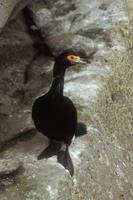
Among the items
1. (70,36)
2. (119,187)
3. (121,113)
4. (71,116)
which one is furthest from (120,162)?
(70,36)

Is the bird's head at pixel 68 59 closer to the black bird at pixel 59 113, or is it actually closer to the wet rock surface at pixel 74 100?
the black bird at pixel 59 113

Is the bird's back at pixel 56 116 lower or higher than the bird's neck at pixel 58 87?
lower

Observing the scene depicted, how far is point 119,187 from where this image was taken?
577 centimetres

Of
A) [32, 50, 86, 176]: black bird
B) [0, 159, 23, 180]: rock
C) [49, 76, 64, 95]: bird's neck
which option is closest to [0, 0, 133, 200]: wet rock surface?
[0, 159, 23, 180]: rock

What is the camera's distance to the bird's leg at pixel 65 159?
5113 mm

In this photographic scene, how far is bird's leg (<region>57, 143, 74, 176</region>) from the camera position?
511 cm

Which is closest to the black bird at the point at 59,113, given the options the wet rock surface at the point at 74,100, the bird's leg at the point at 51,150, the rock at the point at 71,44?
the bird's leg at the point at 51,150

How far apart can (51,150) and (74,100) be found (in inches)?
37.8

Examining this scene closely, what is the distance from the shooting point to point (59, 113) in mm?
5008

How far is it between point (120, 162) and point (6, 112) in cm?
127

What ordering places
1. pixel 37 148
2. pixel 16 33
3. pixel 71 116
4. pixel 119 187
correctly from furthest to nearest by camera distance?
1. pixel 16 33
2. pixel 119 187
3. pixel 37 148
4. pixel 71 116

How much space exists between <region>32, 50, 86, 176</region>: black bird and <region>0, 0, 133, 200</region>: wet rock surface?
0.18 meters

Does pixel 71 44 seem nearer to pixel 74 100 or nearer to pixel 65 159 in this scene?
pixel 74 100

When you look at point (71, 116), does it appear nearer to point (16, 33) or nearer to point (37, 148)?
point (37, 148)
